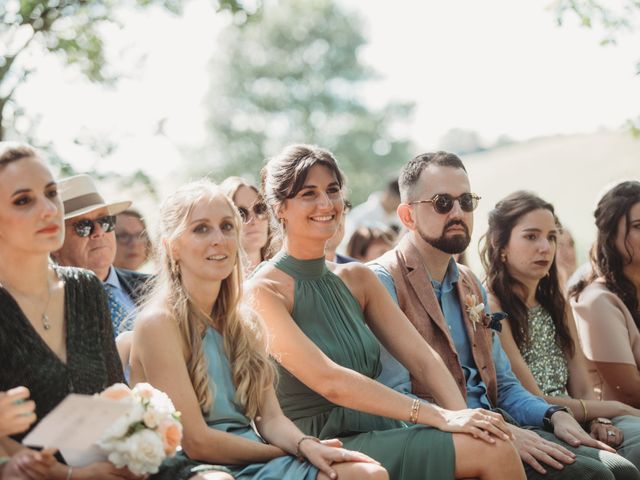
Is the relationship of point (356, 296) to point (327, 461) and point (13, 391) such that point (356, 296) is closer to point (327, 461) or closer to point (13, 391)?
point (327, 461)

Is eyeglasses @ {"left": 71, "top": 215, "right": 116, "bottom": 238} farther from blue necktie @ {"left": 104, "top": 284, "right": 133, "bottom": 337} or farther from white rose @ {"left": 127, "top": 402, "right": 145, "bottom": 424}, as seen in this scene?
white rose @ {"left": 127, "top": 402, "right": 145, "bottom": 424}

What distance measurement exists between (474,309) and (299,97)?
3413 centimetres

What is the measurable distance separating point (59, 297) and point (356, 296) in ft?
5.57

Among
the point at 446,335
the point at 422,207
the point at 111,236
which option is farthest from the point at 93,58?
the point at 446,335

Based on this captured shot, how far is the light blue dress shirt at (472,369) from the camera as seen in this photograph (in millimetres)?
4887

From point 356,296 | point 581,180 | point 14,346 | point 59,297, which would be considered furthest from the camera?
point 581,180

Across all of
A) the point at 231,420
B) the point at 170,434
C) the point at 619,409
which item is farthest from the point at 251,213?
the point at 170,434

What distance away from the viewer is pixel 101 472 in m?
3.14

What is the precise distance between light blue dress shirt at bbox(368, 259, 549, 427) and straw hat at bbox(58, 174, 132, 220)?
1.80m

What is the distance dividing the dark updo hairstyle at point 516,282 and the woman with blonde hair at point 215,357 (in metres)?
2.06

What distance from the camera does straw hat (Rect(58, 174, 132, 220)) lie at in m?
5.41

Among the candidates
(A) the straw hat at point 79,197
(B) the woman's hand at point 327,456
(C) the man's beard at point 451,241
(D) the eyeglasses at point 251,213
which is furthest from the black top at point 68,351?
(D) the eyeglasses at point 251,213

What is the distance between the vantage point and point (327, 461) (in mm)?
3684

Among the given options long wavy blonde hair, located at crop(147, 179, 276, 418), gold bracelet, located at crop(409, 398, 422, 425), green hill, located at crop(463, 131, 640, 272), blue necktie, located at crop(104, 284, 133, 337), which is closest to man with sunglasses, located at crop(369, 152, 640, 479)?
gold bracelet, located at crop(409, 398, 422, 425)
